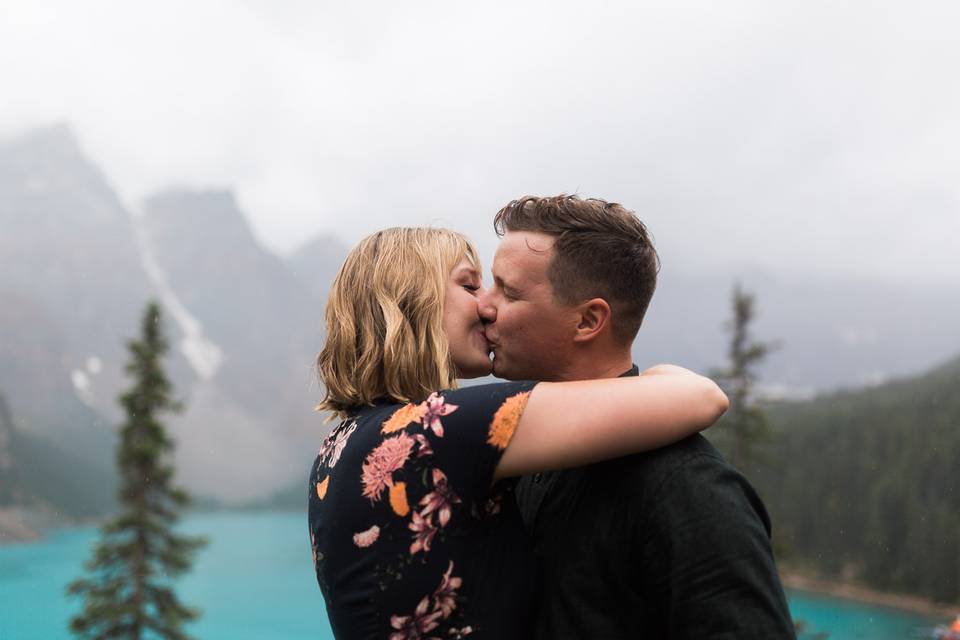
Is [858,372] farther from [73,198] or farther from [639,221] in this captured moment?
[73,198]

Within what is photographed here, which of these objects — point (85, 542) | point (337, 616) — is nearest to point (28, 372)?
point (85, 542)

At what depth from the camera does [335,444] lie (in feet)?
4.24

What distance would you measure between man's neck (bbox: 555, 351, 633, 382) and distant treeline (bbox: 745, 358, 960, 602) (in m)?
17.6

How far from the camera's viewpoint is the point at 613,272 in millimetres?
1346

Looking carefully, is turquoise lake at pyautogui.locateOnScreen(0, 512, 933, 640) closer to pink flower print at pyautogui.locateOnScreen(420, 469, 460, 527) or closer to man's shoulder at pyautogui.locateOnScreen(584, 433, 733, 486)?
pink flower print at pyautogui.locateOnScreen(420, 469, 460, 527)

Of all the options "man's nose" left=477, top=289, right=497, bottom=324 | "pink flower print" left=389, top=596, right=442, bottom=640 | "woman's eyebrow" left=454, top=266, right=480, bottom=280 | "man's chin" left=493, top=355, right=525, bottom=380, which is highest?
"woman's eyebrow" left=454, top=266, right=480, bottom=280

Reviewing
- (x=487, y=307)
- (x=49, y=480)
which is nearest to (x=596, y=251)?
(x=487, y=307)

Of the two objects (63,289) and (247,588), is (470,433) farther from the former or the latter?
(63,289)

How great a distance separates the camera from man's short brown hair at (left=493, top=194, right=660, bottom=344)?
1328 millimetres

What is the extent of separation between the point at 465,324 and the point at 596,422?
38 cm

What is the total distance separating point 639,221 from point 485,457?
50 cm

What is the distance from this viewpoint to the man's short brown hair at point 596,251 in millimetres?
1328

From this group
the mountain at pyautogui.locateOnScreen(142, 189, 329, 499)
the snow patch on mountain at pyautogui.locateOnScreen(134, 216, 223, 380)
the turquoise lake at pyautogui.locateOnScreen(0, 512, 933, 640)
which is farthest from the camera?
the snow patch on mountain at pyautogui.locateOnScreen(134, 216, 223, 380)

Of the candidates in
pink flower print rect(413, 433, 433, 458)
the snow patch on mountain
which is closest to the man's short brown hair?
pink flower print rect(413, 433, 433, 458)
